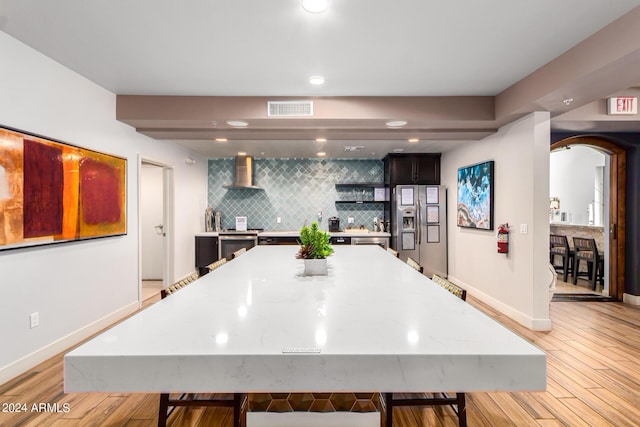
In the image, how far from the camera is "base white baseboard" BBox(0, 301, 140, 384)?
2.31m

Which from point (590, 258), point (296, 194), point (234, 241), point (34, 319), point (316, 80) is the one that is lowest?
point (34, 319)

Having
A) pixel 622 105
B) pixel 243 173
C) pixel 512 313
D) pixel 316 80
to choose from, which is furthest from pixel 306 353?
pixel 243 173

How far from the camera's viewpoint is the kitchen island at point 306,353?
88 cm

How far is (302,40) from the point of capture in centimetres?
233

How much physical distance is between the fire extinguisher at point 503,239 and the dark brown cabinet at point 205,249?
4.43m

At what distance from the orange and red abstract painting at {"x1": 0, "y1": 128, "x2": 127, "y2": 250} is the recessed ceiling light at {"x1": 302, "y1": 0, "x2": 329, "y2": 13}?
7.28 ft

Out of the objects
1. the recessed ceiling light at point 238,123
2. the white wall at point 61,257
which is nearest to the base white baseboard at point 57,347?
the white wall at point 61,257

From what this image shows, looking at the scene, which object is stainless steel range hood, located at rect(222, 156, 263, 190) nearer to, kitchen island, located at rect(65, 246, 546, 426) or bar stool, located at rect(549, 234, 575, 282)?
kitchen island, located at rect(65, 246, 546, 426)

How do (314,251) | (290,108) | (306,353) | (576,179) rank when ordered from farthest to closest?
(576,179)
(290,108)
(314,251)
(306,353)

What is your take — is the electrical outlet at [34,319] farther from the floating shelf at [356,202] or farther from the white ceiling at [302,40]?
the floating shelf at [356,202]

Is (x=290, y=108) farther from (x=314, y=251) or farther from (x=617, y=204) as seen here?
(x=617, y=204)

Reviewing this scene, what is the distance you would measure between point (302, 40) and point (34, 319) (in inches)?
116

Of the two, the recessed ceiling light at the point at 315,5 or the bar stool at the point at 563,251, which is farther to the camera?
the bar stool at the point at 563,251

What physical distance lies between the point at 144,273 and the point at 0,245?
3675mm
